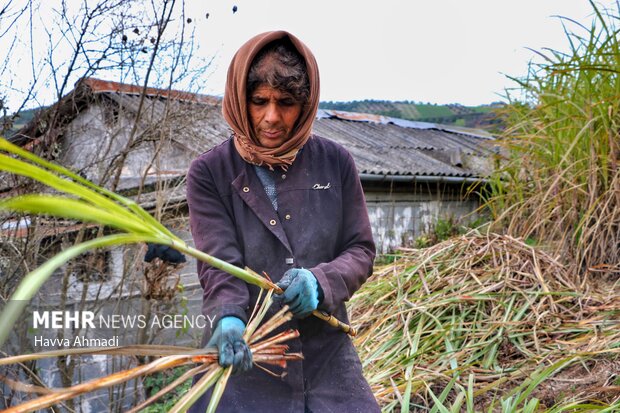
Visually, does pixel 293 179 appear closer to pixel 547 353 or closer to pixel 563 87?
pixel 547 353

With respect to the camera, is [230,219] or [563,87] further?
[563,87]

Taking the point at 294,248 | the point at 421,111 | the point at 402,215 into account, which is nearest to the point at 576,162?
the point at 294,248

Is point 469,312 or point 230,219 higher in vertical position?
point 230,219

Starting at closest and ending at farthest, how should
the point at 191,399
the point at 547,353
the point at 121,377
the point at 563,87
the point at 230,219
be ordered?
1. the point at 121,377
2. the point at 191,399
3. the point at 230,219
4. the point at 547,353
5. the point at 563,87

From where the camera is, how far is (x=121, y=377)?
127 cm

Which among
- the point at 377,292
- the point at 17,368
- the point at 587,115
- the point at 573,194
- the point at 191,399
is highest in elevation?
the point at 587,115

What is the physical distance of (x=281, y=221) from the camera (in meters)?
1.95

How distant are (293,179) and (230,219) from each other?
23 cm

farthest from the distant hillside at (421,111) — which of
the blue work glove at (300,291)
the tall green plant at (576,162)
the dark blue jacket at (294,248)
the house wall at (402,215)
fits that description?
the blue work glove at (300,291)

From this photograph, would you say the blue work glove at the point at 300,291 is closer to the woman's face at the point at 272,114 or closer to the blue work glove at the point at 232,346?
the blue work glove at the point at 232,346

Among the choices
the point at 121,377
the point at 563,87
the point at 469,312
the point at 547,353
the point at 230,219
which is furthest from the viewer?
the point at 563,87

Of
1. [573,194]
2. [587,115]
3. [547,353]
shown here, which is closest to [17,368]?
[547,353]

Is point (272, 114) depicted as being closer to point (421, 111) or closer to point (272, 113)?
point (272, 113)

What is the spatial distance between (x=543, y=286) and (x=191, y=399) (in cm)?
267
